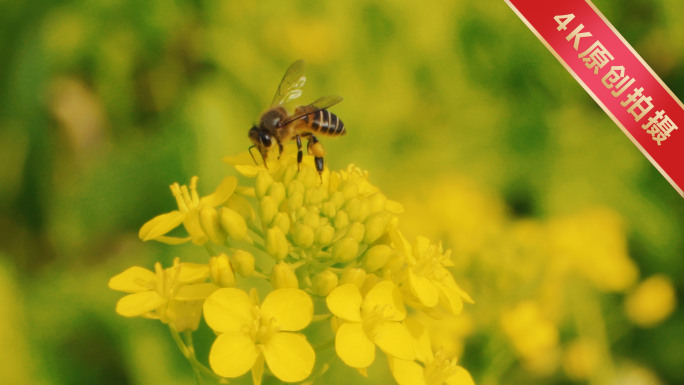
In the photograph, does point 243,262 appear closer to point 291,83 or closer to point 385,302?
point 385,302

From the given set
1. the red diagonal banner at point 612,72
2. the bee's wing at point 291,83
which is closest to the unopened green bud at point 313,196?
the bee's wing at point 291,83

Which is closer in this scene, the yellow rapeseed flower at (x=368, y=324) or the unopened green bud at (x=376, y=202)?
the yellow rapeseed flower at (x=368, y=324)

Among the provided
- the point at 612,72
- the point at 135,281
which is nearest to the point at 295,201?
the point at 135,281

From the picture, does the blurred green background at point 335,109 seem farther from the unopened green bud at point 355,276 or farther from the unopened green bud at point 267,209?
the unopened green bud at point 355,276

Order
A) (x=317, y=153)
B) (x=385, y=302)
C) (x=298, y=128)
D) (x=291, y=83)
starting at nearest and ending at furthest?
(x=385, y=302) → (x=317, y=153) → (x=298, y=128) → (x=291, y=83)

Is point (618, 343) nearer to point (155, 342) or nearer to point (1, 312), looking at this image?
point (155, 342)

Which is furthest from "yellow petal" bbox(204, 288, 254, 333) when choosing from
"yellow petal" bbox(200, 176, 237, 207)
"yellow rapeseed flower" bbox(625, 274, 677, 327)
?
"yellow rapeseed flower" bbox(625, 274, 677, 327)
